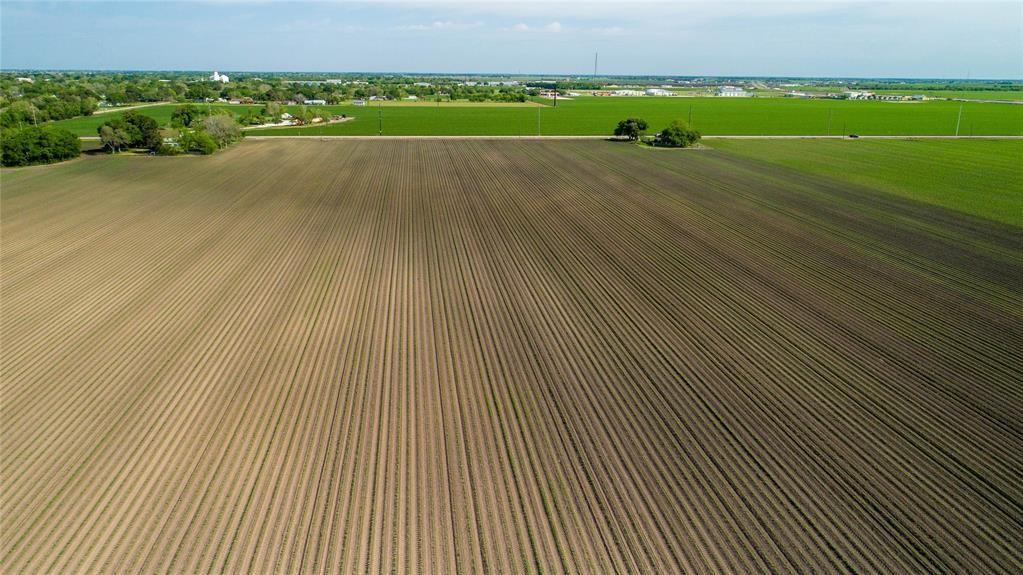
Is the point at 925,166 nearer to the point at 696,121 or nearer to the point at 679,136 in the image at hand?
the point at 679,136

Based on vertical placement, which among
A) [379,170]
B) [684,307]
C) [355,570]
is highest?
[379,170]

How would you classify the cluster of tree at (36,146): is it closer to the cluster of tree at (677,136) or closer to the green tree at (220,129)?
the green tree at (220,129)

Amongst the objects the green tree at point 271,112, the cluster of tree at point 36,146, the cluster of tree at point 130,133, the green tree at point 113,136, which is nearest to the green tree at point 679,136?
the cluster of tree at point 130,133

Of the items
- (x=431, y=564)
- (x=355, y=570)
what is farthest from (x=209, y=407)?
(x=431, y=564)

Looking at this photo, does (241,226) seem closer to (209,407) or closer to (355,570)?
(209,407)

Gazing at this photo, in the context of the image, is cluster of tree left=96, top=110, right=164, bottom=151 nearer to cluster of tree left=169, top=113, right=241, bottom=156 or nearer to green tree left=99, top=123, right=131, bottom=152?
green tree left=99, top=123, right=131, bottom=152

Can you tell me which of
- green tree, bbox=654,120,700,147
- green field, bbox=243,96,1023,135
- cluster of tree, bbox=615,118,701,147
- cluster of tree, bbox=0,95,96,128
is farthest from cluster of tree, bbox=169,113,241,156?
green tree, bbox=654,120,700,147
